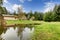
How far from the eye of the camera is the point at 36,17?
8769 cm

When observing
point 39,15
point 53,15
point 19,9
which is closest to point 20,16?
point 19,9

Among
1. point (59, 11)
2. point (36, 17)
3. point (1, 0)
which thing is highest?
point (1, 0)

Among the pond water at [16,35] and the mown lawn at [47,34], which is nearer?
the mown lawn at [47,34]

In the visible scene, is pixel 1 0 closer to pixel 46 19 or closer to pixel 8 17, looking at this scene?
pixel 46 19

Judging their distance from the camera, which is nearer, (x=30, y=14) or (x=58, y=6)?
(x=58, y=6)

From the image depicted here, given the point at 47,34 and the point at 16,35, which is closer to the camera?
the point at 47,34

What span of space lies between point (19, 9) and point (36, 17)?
23.6 m

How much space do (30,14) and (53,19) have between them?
93.2ft

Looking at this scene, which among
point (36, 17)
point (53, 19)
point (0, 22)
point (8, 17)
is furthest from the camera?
point (36, 17)

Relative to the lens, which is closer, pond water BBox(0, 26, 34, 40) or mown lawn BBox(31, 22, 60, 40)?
mown lawn BBox(31, 22, 60, 40)

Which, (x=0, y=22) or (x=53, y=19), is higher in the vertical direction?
(x=0, y=22)

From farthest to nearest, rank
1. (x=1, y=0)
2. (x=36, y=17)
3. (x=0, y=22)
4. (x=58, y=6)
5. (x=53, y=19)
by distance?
(x=36, y=17), (x=58, y=6), (x=53, y=19), (x=0, y=22), (x=1, y=0)

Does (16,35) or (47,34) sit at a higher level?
(47,34)

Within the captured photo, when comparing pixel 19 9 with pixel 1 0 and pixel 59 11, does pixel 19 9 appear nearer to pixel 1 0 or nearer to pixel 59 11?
pixel 59 11
